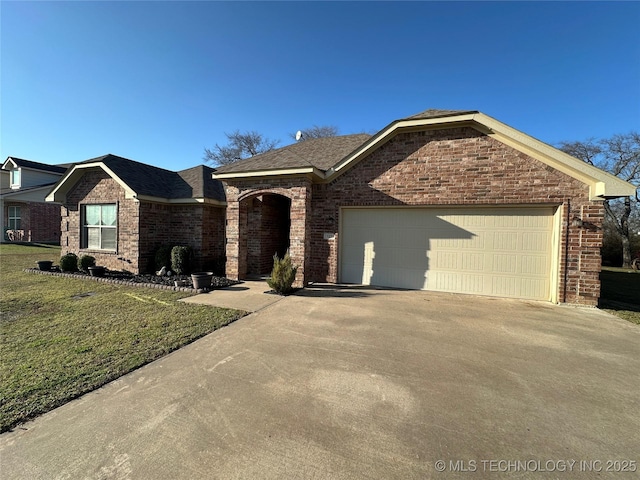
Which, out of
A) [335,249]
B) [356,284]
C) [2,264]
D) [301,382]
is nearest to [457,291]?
[356,284]

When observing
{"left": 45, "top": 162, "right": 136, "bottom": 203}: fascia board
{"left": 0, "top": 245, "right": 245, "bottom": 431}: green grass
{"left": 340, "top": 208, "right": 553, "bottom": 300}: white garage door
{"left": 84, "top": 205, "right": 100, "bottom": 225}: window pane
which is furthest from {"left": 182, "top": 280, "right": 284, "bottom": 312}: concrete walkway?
{"left": 84, "top": 205, "right": 100, "bottom": 225}: window pane

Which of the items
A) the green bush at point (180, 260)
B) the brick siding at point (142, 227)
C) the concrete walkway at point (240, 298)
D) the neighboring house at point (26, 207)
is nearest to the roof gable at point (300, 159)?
the brick siding at point (142, 227)

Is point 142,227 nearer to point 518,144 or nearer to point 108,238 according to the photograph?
point 108,238

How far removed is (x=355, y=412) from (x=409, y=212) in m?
6.47

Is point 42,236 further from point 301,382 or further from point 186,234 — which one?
point 301,382

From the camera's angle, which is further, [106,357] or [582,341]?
A: [582,341]

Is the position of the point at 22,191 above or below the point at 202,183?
above

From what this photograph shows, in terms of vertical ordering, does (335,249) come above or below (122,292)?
above

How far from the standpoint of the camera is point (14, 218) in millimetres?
21766

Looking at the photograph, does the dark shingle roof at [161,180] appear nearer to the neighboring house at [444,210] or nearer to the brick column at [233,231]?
the brick column at [233,231]

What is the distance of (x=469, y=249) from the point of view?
301 inches

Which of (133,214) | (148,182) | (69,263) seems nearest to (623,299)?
(133,214)

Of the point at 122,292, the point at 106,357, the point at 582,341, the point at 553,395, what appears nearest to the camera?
the point at 553,395

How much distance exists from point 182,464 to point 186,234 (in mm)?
9889
